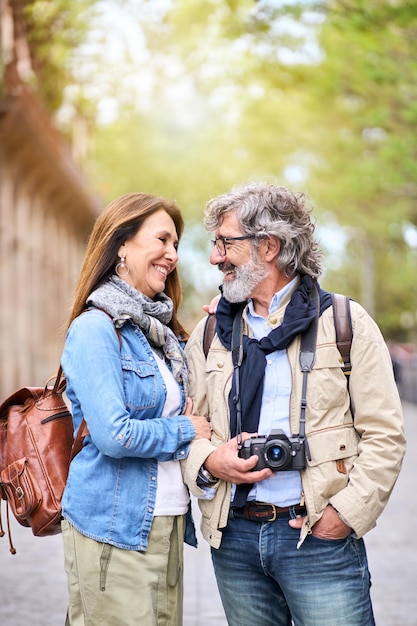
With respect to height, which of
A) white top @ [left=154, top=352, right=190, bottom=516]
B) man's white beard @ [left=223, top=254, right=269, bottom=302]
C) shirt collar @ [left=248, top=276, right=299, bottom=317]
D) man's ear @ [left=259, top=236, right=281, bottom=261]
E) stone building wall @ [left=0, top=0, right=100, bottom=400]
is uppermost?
man's ear @ [left=259, top=236, right=281, bottom=261]

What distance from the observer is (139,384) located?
337 cm

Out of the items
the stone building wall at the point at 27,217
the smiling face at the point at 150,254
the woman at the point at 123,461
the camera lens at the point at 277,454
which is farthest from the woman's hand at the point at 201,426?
the stone building wall at the point at 27,217

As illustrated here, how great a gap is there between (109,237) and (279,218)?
0.62 m

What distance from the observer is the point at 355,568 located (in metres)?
3.34

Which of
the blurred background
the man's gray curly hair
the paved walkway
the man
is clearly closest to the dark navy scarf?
the man

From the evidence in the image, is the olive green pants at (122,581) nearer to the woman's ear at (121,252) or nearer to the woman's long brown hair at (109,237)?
the woman's long brown hair at (109,237)

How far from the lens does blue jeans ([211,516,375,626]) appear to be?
10.8 ft

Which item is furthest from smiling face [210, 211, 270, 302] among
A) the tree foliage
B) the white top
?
the tree foliage

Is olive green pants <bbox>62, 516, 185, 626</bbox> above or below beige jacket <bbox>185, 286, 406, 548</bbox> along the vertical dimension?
below

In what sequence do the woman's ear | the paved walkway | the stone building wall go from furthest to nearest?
the stone building wall, the paved walkway, the woman's ear

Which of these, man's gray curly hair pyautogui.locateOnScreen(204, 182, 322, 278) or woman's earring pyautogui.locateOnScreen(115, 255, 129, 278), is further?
woman's earring pyautogui.locateOnScreen(115, 255, 129, 278)

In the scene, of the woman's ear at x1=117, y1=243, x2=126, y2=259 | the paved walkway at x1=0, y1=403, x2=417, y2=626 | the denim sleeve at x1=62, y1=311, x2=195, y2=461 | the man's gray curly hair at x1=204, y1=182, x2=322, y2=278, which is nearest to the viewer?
the denim sleeve at x1=62, y1=311, x2=195, y2=461

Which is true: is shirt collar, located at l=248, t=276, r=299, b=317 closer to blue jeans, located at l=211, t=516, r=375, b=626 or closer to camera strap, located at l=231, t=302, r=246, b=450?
camera strap, located at l=231, t=302, r=246, b=450

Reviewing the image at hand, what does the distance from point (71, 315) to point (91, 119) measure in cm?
2939
